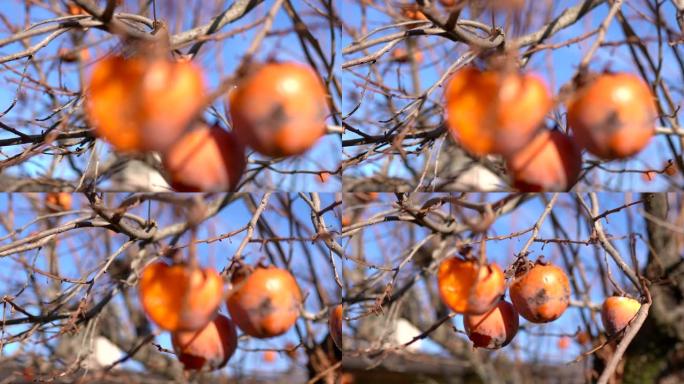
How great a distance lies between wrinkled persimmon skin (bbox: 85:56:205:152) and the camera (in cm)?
22

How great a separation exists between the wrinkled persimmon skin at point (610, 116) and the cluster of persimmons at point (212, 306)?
20 centimetres

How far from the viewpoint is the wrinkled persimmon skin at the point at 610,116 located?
0.29m

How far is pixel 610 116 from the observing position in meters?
0.29

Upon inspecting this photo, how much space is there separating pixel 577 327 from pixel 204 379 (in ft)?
1.51

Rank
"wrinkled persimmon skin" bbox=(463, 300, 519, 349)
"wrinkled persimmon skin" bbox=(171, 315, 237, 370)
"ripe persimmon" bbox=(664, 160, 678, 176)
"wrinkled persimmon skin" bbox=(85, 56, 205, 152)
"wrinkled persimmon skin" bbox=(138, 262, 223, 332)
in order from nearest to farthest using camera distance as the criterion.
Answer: "wrinkled persimmon skin" bbox=(85, 56, 205, 152), "wrinkled persimmon skin" bbox=(138, 262, 223, 332), "wrinkled persimmon skin" bbox=(171, 315, 237, 370), "wrinkled persimmon skin" bbox=(463, 300, 519, 349), "ripe persimmon" bbox=(664, 160, 678, 176)

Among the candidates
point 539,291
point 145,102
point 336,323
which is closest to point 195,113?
point 145,102

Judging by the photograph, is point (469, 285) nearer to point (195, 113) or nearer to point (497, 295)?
point (497, 295)

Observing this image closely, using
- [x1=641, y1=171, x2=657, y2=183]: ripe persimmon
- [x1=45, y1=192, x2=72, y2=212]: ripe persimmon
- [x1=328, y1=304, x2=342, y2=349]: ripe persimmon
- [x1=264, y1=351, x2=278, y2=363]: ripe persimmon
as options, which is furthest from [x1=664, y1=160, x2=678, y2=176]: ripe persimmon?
[x1=45, y1=192, x2=72, y2=212]: ripe persimmon

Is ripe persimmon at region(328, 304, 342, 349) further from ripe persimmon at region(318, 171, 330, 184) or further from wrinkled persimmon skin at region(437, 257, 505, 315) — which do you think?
wrinkled persimmon skin at region(437, 257, 505, 315)

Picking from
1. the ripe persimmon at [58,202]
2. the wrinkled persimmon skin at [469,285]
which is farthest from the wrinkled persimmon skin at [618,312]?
the ripe persimmon at [58,202]

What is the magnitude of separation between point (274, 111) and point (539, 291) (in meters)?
0.35

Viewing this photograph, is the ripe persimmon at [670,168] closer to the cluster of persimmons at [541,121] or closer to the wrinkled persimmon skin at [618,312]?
the wrinkled persimmon skin at [618,312]

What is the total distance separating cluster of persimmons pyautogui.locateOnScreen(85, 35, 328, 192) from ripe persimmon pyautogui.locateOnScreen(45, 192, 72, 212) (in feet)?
2.36

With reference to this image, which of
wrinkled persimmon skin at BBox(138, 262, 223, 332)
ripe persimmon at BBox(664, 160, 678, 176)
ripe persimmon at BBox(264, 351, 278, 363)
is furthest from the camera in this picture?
ripe persimmon at BBox(264, 351, 278, 363)
